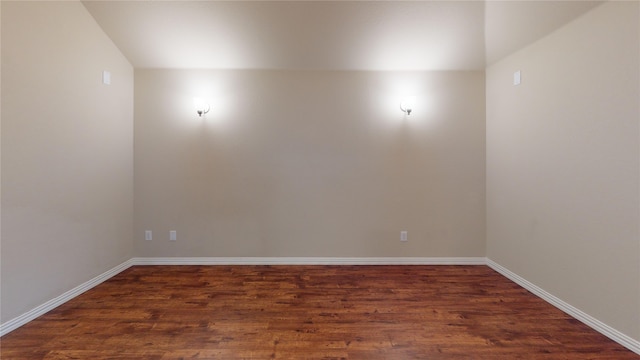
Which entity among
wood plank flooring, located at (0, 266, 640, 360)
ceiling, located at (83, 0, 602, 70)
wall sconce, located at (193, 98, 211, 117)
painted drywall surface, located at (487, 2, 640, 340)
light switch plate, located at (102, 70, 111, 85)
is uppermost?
ceiling, located at (83, 0, 602, 70)

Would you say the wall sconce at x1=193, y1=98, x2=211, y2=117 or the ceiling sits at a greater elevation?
the ceiling

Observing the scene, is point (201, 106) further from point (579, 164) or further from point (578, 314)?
point (578, 314)

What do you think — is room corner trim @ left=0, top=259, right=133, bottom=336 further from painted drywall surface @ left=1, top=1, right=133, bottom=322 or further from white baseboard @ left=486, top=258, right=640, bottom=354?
white baseboard @ left=486, top=258, right=640, bottom=354

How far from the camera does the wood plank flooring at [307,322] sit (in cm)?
172

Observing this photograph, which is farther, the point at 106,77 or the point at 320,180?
the point at 320,180

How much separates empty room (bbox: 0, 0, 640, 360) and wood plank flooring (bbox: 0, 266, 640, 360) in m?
0.02

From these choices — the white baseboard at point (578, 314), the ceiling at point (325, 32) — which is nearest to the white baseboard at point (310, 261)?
the white baseboard at point (578, 314)

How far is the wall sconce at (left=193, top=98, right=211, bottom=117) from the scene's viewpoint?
3.19 meters

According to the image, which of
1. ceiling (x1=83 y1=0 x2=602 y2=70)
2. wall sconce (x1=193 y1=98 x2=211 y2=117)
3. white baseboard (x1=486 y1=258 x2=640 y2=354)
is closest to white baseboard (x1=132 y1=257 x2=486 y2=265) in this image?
white baseboard (x1=486 y1=258 x2=640 y2=354)

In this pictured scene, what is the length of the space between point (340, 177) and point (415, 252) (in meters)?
1.32

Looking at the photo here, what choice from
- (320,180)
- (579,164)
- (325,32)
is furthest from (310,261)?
(579,164)

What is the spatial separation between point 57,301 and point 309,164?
104 inches

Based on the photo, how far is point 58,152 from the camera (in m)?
2.29

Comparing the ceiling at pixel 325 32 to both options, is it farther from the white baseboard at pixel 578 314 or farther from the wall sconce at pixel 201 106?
the white baseboard at pixel 578 314
